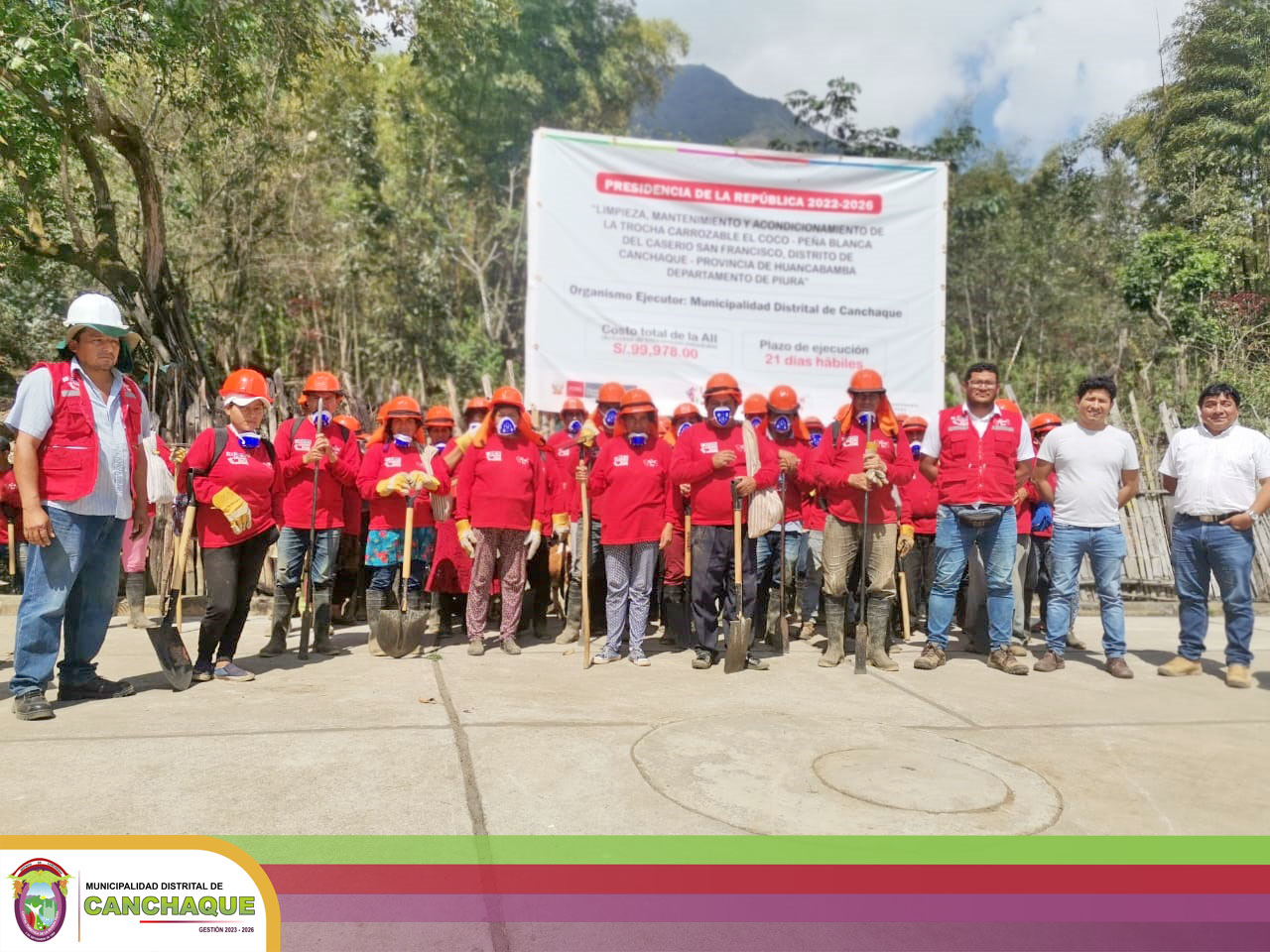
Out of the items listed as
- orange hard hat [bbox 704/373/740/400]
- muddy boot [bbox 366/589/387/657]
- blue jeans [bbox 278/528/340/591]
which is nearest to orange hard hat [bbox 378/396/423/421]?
blue jeans [bbox 278/528/340/591]

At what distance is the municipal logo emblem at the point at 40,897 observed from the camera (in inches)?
104

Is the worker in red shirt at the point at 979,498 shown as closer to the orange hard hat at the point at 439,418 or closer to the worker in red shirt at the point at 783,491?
the worker in red shirt at the point at 783,491

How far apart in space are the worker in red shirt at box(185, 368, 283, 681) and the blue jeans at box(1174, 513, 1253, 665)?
6.09 meters

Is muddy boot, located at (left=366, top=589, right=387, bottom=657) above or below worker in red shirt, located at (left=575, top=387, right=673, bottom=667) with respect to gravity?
below

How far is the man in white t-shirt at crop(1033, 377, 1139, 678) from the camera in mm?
6355

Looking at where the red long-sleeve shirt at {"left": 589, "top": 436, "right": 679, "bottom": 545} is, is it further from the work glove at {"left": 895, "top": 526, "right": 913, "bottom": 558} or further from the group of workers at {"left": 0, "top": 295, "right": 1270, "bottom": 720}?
the work glove at {"left": 895, "top": 526, "right": 913, "bottom": 558}

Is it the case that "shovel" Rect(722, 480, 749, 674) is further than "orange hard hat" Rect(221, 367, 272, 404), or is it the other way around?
"shovel" Rect(722, 480, 749, 674)

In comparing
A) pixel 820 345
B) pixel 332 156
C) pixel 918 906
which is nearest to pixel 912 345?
pixel 820 345

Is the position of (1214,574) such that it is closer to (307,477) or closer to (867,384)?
(867,384)

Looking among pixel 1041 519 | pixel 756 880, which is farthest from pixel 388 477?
pixel 1041 519

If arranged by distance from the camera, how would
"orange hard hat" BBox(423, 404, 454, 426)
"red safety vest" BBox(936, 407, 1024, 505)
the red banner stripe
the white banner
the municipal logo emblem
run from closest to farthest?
the municipal logo emblem < the red banner stripe < "red safety vest" BBox(936, 407, 1024, 505) < the white banner < "orange hard hat" BBox(423, 404, 454, 426)

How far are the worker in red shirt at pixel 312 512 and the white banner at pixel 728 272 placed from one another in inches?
60.2

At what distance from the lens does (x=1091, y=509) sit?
20.9 ft

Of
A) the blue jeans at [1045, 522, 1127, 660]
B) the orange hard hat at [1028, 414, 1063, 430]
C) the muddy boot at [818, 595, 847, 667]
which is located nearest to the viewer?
the blue jeans at [1045, 522, 1127, 660]
